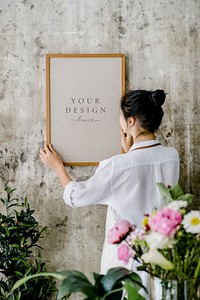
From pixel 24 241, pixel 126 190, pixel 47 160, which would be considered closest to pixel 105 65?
pixel 47 160

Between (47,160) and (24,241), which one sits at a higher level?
(47,160)

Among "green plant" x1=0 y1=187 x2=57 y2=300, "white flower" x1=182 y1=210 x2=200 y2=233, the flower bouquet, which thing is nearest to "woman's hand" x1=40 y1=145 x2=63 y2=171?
"green plant" x1=0 y1=187 x2=57 y2=300

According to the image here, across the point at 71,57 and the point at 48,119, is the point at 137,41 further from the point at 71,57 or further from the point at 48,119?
the point at 48,119

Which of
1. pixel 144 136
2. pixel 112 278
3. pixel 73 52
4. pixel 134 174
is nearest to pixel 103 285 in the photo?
pixel 112 278

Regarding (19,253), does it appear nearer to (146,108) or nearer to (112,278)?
(146,108)

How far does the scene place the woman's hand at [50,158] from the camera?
2.93 meters

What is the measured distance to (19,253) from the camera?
109 inches

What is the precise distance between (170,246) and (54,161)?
4.84 ft

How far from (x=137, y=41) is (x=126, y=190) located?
95 centimetres

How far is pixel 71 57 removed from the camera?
9.79 ft

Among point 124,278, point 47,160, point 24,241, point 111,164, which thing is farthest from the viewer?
point 47,160

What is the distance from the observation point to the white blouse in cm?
250

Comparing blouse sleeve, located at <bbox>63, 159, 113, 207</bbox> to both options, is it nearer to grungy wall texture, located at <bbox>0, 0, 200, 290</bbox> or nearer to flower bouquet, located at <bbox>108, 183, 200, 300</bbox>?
grungy wall texture, located at <bbox>0, 0, 200, 290</bbox>

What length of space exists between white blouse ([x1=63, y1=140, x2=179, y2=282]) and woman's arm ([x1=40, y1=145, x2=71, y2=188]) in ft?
0.90
